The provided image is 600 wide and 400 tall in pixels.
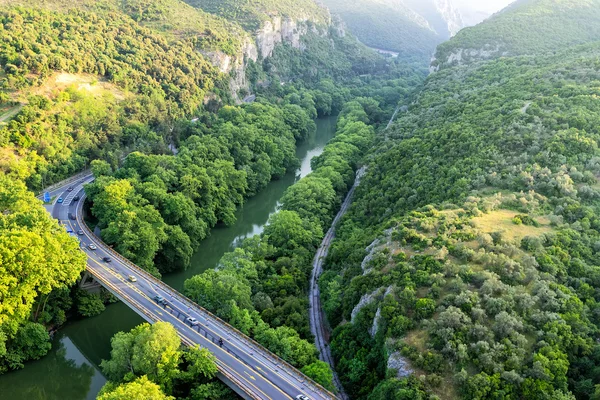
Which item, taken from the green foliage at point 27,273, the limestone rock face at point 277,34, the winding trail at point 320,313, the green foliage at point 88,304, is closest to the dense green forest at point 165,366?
the winding trail at point 320,313

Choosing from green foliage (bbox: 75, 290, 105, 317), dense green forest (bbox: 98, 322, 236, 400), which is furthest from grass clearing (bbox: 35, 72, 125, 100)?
dense green forest (bbox: 98, 322, 236, 400)

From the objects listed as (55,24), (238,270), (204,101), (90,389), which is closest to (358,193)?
(238,270)

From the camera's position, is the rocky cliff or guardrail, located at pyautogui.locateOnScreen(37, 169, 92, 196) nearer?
guardrail, located at pyautogui.locateOnScreen(37, 169, 92, 196)

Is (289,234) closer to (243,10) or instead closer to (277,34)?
(243,10)

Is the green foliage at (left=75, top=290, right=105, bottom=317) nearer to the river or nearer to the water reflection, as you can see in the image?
the river

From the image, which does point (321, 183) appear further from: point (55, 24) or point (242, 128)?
point (55, 24)

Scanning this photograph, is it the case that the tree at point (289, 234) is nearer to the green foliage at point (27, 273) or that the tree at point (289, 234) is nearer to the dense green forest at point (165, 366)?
the dense green forest at point (165, 366)

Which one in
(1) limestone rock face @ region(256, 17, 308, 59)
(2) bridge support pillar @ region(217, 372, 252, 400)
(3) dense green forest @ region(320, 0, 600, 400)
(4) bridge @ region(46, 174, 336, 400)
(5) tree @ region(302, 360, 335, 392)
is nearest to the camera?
(3) dense green forest @ region(320, 0, 600, 400)
